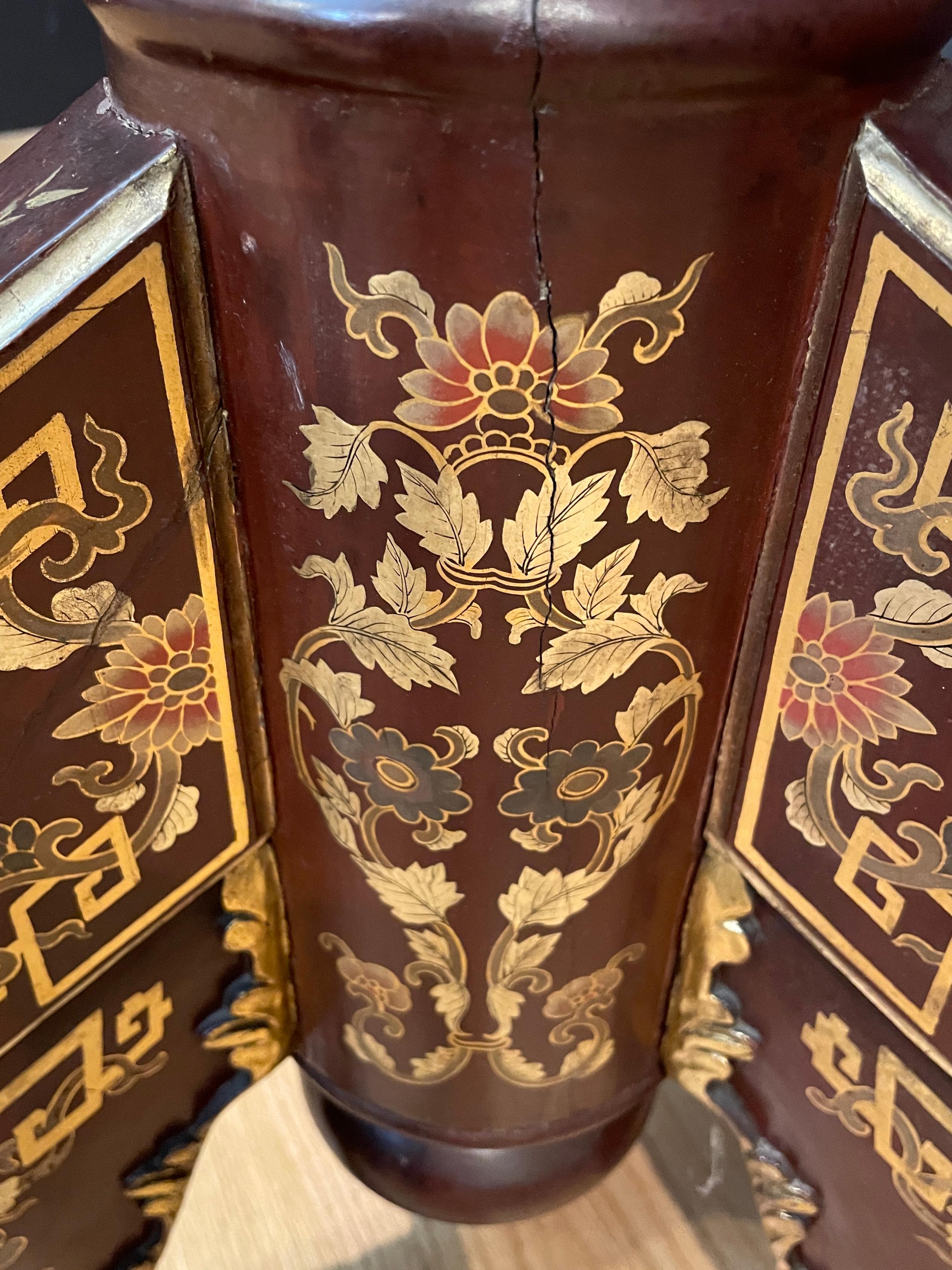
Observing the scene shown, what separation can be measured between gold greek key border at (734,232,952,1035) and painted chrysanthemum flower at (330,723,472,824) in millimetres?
167

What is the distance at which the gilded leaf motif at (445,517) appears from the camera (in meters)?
0.50

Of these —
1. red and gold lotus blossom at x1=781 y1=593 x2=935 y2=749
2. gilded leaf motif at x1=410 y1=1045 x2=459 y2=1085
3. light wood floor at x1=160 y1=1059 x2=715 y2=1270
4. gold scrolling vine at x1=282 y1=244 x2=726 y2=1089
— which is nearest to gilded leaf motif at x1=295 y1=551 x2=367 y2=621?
gold scrolling vine at x1=282 y1=244 x2=726 y2=1089

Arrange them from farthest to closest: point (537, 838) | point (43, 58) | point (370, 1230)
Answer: point (370, 1230) → point (43, 58) → point (537, 838)

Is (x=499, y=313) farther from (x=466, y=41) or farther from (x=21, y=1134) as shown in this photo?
(x=21, y=1134)

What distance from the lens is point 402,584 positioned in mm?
533

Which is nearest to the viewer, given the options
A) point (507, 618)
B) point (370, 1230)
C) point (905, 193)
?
point (905, 193)

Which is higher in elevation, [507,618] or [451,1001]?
[507,618]

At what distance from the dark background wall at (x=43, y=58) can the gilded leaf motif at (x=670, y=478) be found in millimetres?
615

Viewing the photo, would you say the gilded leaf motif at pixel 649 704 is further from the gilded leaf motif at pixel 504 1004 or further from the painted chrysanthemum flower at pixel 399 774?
the gilded leaf motif at pixel 504 1004

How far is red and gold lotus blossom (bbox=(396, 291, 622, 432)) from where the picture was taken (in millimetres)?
451

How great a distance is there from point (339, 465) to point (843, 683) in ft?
0.87

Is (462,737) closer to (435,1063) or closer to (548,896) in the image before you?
(548,896)

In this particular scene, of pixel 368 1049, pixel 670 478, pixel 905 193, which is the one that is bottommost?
pixel 368 1049

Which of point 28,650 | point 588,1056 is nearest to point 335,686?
point 28,650
